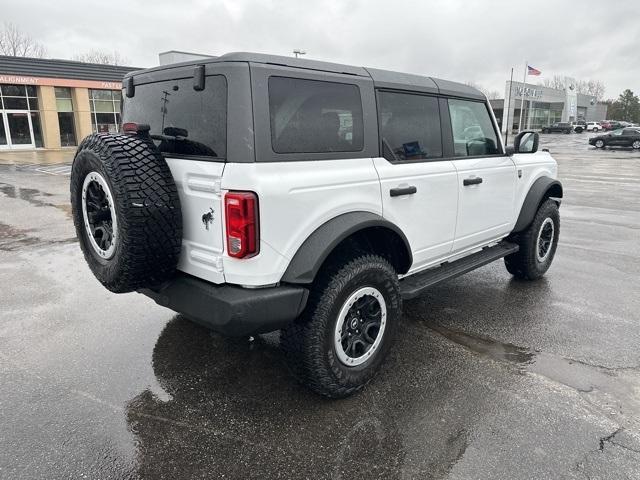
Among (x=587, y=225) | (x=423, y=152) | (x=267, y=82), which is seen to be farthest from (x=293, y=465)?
(x=587, y=225)

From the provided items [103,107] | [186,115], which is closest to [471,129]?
[186,115]

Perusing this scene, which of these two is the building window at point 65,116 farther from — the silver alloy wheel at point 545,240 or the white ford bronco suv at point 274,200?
the silver alloy wheel at point 545,240

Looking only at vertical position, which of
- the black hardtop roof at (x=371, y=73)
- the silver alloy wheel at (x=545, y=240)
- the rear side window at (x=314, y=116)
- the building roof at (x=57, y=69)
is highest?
the building roof at (x=57, y=69)

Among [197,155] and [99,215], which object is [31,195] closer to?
[99,215]

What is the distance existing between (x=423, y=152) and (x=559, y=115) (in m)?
81.9

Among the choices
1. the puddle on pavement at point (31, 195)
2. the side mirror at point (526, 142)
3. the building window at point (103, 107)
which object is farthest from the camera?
the building window at point (103, 107)

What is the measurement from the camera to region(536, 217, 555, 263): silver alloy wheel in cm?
513

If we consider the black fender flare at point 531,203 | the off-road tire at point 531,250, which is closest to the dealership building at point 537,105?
the off-road tire at point 531,250

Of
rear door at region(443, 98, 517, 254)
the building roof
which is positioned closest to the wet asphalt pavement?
rear door at region(443, 98, 517, 254)

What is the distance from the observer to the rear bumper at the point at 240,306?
2.47 m

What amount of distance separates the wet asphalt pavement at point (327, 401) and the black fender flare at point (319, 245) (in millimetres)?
916

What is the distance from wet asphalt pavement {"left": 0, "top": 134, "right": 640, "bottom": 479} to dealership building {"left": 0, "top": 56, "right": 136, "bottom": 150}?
1016 inches

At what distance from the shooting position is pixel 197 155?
8.75 feet

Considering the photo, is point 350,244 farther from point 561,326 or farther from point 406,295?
point 561,326
